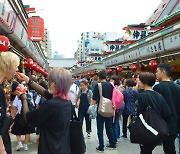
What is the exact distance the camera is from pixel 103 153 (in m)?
5.96

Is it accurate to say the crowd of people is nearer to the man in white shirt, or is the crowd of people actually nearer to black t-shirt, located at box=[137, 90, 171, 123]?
black t-shirt, located at box=[137, 90, 171, 123]

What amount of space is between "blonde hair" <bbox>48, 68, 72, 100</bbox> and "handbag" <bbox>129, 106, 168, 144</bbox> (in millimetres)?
1468

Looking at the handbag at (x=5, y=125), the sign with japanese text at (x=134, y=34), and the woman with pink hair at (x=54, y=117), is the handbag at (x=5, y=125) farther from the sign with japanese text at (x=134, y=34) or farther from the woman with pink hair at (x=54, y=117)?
the sign with japanese text at (x=134, y=34)

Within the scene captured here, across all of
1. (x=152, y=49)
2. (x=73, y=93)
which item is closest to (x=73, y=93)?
(x=73, y=93)

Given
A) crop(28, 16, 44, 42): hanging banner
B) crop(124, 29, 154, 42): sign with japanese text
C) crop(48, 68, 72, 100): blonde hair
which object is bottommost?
crop(48, 68, 72, 100): blonde hair

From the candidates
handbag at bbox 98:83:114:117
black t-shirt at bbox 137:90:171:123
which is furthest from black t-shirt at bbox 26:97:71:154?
handbag at bbox 98:83:114:117

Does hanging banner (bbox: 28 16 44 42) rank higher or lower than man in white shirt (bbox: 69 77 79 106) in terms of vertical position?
higher

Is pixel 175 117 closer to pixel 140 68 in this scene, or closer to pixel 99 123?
pixel 99 123

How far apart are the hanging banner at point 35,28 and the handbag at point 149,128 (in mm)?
10316

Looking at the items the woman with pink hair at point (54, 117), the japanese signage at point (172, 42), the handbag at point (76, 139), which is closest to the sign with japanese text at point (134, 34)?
the japanese signage at point (172, 42)

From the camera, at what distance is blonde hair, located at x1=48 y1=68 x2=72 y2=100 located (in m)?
2.70

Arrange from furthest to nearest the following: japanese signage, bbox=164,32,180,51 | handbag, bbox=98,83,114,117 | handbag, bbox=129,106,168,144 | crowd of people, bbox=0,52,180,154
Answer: japanese signage, bbox=164,32,180,51, handbag, bbox=98,83,114,117, handbag, bbox=129,106,168,144, crowd of people, bbox=0,52,180,154

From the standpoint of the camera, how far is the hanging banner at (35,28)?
1300 cm

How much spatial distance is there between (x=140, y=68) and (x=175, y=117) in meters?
15.8
